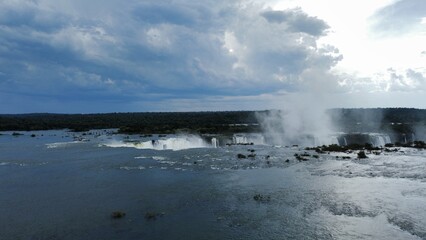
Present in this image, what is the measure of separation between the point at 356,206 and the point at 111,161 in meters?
31.7

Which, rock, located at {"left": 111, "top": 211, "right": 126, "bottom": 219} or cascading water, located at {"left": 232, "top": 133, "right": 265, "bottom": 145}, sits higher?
cascading water, located at {"left": 232, "top": 133, "right": 265, "bottom": 145}

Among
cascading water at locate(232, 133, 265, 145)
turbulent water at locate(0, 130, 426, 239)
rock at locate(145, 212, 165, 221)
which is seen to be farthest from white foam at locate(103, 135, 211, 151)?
rock at locate(145, 212, 165, 221)

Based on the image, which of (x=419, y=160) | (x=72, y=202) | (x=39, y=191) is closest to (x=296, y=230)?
(x=72, y=202)

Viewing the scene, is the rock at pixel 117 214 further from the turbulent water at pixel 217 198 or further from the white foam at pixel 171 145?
the white foam at pixel 171 145

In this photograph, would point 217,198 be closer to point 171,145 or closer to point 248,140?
point 171,145

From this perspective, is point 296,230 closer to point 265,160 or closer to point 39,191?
point 39,191

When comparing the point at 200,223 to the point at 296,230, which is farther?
the point at 200,223

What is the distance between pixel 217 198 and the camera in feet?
90.6

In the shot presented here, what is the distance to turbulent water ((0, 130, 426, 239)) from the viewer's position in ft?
67.7

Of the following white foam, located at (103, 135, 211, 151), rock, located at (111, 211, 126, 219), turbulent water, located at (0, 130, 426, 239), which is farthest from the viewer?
white foam, located at (103, 135, 211, 151)

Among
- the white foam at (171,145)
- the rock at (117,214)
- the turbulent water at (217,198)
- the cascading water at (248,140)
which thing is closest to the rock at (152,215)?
the turbulent water at (217,198)

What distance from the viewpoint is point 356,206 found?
25.0 m

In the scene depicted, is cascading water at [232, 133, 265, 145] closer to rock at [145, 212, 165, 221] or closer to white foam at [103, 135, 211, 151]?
white foam at [103, 135, 211, 151]

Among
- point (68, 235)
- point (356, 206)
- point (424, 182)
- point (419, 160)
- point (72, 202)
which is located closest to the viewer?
point (68, 235)
